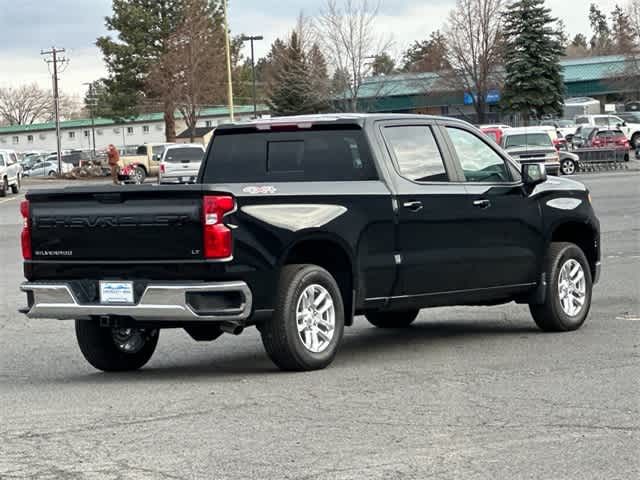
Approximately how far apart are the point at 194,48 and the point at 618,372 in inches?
3103

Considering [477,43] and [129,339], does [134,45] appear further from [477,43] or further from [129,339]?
[129,339]

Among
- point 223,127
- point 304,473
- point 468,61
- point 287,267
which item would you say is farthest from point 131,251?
point 468,61

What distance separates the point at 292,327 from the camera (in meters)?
8.95

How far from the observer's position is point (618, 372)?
8922 millimetres

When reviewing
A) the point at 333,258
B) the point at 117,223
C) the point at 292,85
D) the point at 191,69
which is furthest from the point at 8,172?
the point at 117,223

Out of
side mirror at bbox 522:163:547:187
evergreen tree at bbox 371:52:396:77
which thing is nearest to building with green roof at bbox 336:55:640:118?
evergreen tree at bbox 371:52:396:77

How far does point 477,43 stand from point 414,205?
240 ft

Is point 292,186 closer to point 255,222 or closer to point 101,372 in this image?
point 255,222

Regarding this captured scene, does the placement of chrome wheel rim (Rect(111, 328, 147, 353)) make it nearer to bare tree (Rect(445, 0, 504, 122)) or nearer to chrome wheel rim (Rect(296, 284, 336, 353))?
chrome wheel rim (Rect(296, 284, 336, 353))

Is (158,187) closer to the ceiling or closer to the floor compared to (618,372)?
closer to the ceiling

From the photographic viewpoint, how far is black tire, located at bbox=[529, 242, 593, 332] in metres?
11.1

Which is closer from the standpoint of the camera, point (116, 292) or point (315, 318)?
point (116, 292)

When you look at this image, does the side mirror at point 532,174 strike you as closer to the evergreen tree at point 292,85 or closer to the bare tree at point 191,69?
the evergreen tree at point 292,85

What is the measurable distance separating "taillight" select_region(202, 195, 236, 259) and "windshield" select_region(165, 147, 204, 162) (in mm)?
41169
